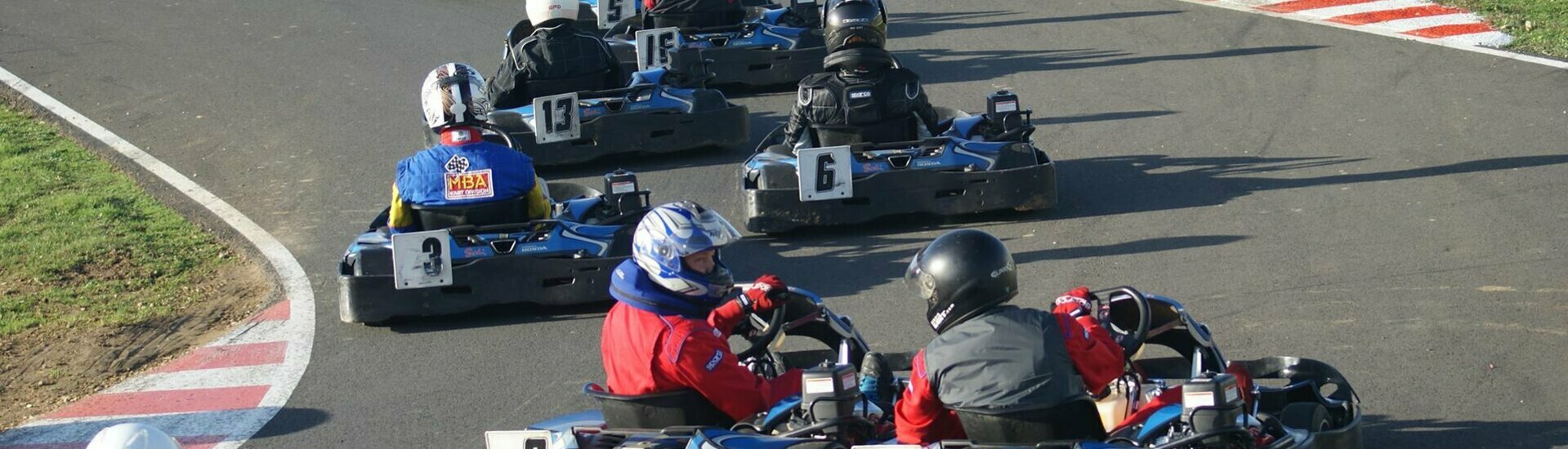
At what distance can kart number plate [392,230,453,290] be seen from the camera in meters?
8.77

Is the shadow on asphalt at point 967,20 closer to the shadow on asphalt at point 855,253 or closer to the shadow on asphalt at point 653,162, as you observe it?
the shadow on asphalt at point 653,162

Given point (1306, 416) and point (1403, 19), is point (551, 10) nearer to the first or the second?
point (1306, 416)

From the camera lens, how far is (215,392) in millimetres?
8320

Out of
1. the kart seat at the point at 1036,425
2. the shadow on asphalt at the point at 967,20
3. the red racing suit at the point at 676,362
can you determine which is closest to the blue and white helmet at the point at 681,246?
the red racing suit at the point at 676,362

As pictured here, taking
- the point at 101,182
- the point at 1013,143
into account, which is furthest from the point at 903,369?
the point at 101,182

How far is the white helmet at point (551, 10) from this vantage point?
1248 cm

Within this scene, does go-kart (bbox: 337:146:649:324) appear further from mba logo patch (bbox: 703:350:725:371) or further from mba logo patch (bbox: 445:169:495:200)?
mba logo patch (bbox: 703:350:725:371)

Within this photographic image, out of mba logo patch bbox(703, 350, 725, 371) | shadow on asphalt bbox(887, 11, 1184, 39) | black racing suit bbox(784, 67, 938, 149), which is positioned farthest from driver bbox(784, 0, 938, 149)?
shadow on asphalt bbox(887, 11, 1184, 39)

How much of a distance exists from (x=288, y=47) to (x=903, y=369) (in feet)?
41.4

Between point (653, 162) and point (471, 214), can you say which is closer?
point (471, 214)

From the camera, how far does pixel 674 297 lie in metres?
5.98

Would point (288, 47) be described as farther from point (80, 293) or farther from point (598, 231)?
point (598, 231)

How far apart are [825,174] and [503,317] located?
6.88ft

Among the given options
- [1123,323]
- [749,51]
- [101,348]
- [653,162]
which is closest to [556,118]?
[653,162]
